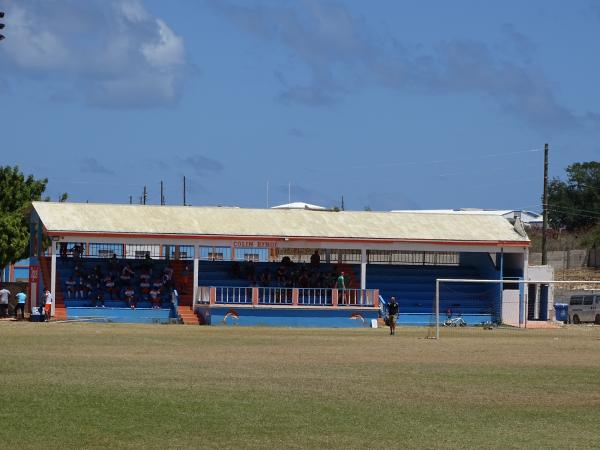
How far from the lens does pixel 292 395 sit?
19.3 meters

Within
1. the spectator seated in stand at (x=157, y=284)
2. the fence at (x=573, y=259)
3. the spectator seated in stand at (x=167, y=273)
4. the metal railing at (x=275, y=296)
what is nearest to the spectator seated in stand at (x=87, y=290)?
the spectator seated in stand at (x=157, y=284)

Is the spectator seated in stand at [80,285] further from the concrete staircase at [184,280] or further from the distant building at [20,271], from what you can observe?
the distant building at [20,271]

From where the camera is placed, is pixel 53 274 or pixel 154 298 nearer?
pixel 53 274

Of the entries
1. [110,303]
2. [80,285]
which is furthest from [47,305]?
[110,303]

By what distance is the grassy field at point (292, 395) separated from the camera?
1484 cm

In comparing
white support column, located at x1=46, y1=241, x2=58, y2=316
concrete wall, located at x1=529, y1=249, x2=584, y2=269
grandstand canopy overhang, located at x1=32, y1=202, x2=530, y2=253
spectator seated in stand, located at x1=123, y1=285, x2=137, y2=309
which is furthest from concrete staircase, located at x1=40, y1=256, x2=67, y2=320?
concrete wall, located at x1=529, y1=249, x2=584, y2=269

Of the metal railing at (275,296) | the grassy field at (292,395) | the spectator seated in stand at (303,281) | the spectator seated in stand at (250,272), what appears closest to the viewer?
the grassy field at (292,395)

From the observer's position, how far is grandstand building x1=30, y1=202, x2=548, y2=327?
51.5 m

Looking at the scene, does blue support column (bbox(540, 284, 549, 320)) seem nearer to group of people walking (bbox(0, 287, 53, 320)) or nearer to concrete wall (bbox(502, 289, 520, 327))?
concrete wall (bbox(502, 289, 520, 327))

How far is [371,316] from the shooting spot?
5203 cm

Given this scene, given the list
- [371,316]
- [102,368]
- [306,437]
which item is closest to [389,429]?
[306,437]

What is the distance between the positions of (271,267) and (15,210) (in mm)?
15320

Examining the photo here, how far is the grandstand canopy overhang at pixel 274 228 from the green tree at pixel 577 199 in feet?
196

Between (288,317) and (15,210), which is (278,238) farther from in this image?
(15,210)
